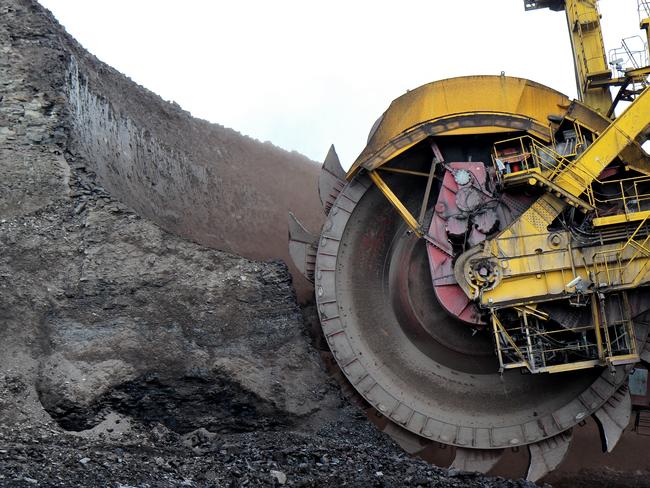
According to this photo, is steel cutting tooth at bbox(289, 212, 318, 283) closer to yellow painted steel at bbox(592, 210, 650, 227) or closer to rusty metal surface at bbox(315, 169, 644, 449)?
rusty metal surface at bbox(315, 169, 644, 449)

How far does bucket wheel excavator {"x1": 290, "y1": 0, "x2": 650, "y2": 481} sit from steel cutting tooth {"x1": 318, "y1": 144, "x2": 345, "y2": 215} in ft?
0.06

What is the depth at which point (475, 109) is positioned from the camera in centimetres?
944

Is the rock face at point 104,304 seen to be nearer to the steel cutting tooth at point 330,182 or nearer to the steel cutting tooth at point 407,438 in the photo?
the steel cutting tooth at point 407,438

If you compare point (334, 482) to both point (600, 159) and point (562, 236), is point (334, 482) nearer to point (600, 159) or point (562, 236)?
point (562, 236)

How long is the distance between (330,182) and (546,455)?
158 inches

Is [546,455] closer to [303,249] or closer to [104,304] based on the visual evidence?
[303,249]

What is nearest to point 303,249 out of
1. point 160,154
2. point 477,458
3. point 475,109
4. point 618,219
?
point 475,109

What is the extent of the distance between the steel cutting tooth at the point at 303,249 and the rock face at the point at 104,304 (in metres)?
0.53

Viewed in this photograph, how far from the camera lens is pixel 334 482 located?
710 cm

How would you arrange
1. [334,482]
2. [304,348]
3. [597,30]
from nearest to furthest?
[334,482]
[304,348]
[597,30]

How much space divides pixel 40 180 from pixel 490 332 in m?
5.29

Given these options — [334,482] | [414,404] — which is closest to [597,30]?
[414,404]

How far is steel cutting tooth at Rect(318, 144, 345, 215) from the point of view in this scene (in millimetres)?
10289

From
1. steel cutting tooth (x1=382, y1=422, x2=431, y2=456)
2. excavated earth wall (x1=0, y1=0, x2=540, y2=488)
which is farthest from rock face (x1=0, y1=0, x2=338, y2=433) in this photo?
steel cutting tooth (x1=382, y1=422, x2=431, y2=456)
